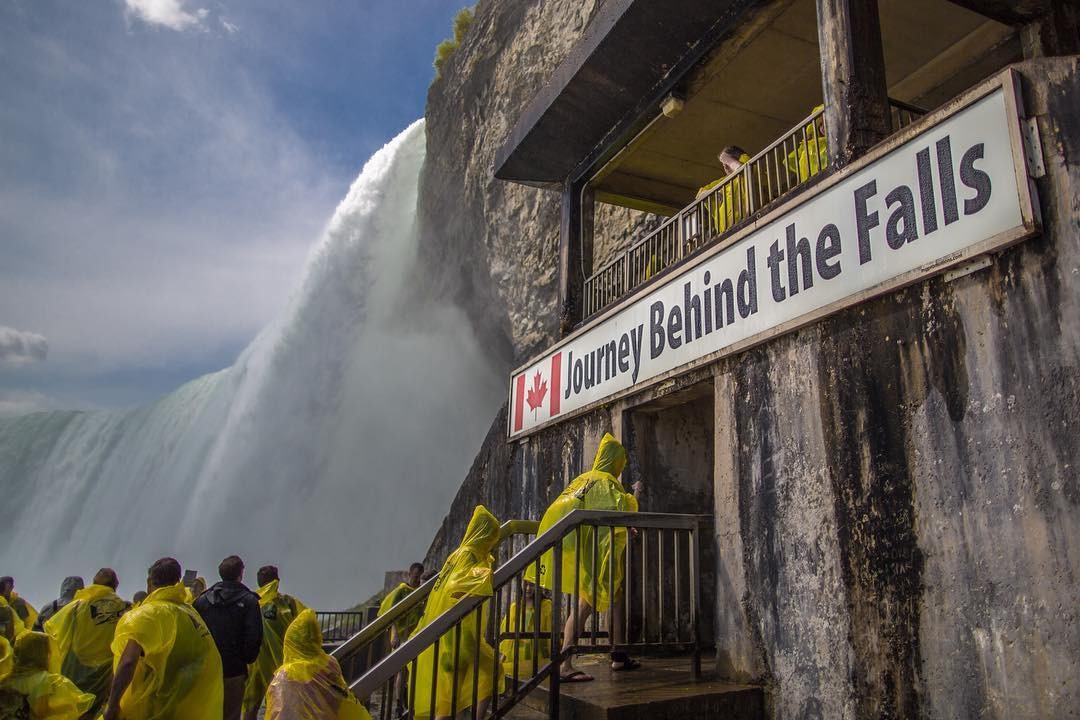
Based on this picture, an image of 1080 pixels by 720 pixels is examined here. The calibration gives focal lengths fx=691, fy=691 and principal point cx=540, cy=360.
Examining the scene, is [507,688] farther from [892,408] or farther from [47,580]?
[47,580]

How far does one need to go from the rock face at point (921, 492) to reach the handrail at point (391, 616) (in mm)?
1689

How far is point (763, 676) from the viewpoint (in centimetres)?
459

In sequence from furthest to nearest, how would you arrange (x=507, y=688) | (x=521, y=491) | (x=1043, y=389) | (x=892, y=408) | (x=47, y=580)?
(x=47, y=580) < (x=521, y=491) < (x=507, y=688) < (x=892, y=408) < (x=1043, y=389)

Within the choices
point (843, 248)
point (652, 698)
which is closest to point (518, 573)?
point (652, 698)

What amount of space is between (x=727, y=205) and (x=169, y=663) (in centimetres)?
571

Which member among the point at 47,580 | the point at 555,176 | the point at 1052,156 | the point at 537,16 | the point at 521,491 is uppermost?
the point at 537,16

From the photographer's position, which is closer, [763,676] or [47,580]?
[763,676]

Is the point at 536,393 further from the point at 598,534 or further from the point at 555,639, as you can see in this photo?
the point at 555,639

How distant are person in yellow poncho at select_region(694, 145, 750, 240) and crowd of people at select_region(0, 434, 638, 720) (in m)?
2.66

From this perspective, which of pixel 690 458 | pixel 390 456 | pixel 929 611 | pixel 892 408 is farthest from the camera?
pixel 390 456

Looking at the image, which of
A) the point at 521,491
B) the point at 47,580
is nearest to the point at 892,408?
the point at 521,491

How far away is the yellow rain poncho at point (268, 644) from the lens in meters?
6.39

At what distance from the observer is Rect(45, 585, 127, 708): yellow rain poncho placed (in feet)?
18.0

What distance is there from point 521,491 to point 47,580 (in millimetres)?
54824
